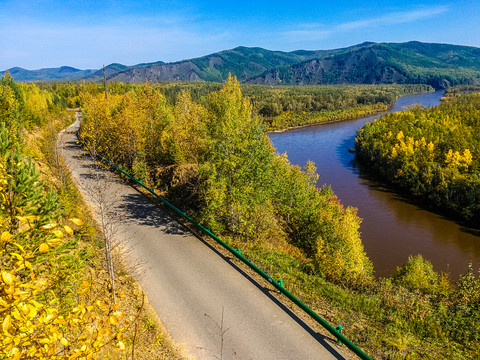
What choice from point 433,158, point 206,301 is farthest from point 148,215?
point 433,158

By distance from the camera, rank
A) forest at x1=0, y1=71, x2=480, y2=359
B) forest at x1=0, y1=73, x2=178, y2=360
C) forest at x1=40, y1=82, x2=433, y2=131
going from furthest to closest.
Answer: forest at x1=40, y1=82, x2=433, y2=131
forest at x1=0, y1=71, x2=480, y2=359
forest at x1=0, y1=73, x2=178, y2=360

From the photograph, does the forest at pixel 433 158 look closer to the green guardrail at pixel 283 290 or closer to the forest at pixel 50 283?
the green guardrail at pixel 283 290

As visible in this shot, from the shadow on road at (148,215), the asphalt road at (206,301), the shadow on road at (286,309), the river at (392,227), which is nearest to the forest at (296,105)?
the river at (392,227)

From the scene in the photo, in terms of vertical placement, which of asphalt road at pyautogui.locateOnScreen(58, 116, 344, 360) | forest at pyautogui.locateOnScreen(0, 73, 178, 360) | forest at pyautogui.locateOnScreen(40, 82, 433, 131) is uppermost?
forest at pyautogui.locateOnScreen(40, 82, 433, 131)

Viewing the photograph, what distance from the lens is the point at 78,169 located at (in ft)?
107

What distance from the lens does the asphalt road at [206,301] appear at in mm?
11398

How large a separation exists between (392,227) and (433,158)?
870 inches

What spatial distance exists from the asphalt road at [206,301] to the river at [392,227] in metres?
19.1

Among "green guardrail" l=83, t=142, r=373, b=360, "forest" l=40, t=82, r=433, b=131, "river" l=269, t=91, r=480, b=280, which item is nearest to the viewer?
"green guardrail" l=83, t=142, r=373, b=360

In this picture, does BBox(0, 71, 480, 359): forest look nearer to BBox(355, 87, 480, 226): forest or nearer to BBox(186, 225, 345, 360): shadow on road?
BBox(186, 225, 345, 360): shadow on road

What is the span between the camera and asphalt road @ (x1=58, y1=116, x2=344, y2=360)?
11398 millimetres

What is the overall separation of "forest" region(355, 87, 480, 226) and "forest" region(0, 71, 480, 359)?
17.8 meters

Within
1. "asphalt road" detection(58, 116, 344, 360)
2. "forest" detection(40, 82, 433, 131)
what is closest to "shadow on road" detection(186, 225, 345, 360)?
"asphalt road" detection(58, 116, 344, 360)

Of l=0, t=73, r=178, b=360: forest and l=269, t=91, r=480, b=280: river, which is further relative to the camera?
l=269, t=91, r=480, b=280: river
